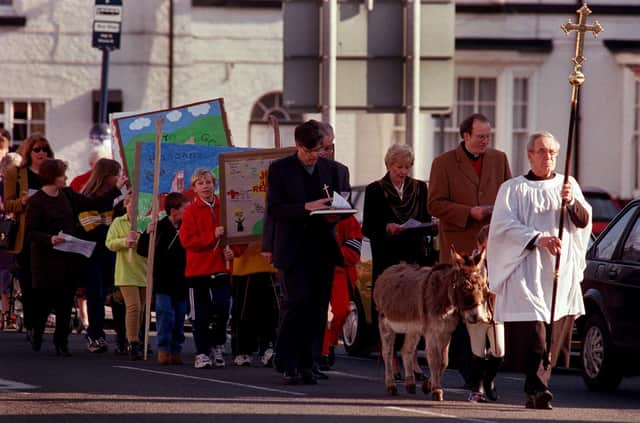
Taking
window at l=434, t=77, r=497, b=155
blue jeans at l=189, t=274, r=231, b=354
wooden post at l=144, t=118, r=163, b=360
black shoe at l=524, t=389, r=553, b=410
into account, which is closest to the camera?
black shoe at l=524, t=389, r=553, b=410

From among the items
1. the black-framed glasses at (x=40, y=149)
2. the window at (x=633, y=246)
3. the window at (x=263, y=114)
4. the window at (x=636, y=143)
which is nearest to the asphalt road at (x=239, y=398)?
the window at (x=633, y=246)

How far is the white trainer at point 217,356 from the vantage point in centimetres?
1571

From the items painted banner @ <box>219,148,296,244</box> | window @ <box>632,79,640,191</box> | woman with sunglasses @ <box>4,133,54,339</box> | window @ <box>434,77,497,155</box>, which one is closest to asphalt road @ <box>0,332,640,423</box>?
painted banner @ <box>219,148,296,244</box>

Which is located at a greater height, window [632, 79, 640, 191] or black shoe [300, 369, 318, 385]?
window [632, 79, 640, 191]

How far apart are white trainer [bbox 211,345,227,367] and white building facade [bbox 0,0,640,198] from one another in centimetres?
1644

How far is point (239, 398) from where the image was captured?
12.8 metres

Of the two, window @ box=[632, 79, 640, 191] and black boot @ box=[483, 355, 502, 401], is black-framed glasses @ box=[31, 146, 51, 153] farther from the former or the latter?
window @ box=[632, 79, 640, 191]

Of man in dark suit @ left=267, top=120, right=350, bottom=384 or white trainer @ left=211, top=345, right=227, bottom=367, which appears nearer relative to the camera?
man in dark suit @ left=267, top=120, right=350, bottom=384

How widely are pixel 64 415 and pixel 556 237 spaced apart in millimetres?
3401

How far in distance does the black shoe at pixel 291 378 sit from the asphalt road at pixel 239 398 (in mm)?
117

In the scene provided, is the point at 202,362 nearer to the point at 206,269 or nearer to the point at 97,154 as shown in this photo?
the point at 206,269

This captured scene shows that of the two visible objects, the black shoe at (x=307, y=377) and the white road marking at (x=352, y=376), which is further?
the white road marking at (x=352, y=376)

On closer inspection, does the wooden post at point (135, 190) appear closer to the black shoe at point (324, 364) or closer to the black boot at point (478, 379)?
the black shoe at point (324, 364)

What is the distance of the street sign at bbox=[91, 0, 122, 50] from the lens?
28078 millimetres
